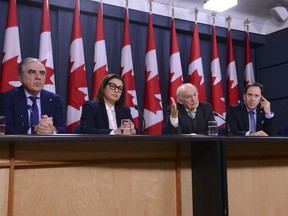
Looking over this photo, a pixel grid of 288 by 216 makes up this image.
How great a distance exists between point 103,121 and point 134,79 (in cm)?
156

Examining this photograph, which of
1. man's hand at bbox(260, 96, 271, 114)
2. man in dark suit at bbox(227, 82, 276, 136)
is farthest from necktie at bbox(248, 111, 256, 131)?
man's hand at bbox(260, 96, 271, 114)

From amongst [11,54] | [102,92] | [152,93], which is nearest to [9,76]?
[11,54]

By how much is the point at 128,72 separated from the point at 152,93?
38cm

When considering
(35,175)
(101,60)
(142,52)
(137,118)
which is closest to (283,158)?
(35,175)

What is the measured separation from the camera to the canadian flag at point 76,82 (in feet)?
11.5

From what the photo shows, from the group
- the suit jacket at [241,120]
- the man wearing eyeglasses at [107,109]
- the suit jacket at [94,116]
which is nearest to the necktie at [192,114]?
the suit jacket at [241,120]

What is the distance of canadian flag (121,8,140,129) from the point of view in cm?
382

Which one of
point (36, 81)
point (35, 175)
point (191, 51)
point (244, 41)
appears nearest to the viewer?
point (35, 175)

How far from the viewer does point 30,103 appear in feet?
7.97

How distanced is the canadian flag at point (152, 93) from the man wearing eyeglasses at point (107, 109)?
3.96 feet

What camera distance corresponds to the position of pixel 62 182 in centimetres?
142

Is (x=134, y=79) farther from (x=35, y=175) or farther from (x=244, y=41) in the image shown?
(x=35, y=175)

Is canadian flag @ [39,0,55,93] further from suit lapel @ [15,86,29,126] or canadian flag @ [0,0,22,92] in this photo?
suit lapel @ [15,86,29,126]

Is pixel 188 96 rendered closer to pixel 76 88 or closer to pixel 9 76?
pixel 76 88
